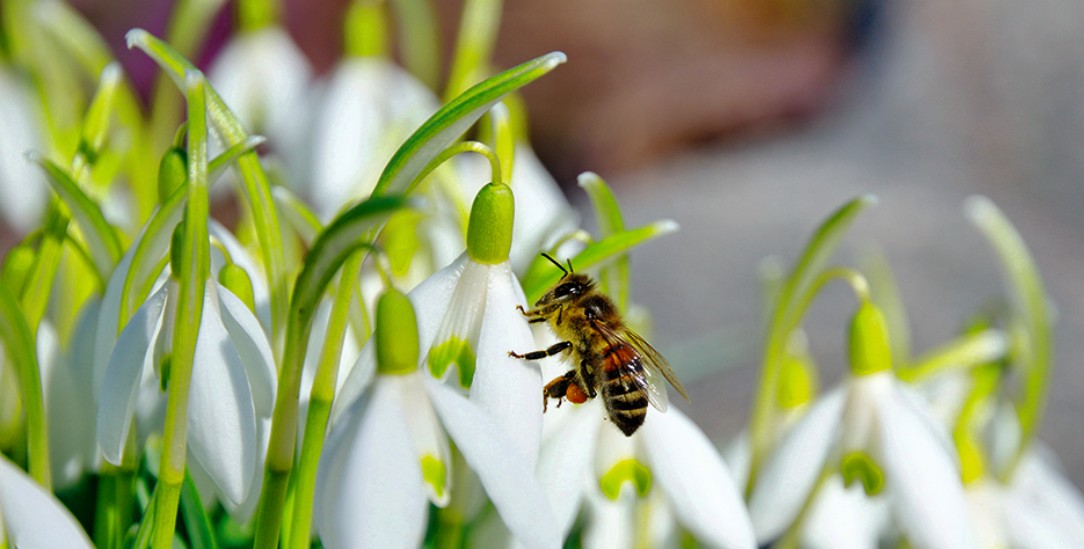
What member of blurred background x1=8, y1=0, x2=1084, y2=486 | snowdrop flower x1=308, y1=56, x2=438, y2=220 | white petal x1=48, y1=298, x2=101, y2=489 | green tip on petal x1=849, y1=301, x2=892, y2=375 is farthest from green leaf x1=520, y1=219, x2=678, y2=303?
blurred background x1=8, y1=0, x2=1084, y2=486

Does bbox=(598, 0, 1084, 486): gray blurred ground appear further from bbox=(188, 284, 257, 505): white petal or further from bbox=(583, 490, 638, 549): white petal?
bbox=(188, 284, 257, 505): white petal

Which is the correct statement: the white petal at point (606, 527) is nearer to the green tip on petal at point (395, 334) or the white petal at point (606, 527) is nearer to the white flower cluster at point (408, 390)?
Answer: the white flower cluster at point (408, 390)

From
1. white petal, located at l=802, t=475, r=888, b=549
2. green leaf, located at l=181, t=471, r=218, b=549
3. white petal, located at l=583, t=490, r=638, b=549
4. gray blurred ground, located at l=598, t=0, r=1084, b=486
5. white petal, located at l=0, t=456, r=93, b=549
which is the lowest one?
gray blurred ground, located at l=598, t=0, r=1084, b=486

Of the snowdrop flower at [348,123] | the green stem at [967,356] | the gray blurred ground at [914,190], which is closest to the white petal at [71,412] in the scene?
the snowdrop flower at [348,123]

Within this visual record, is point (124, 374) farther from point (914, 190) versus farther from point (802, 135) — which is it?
point (802, 135)

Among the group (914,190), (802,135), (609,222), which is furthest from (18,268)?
(802,135)

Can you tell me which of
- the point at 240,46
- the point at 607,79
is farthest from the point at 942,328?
the point at 240,46

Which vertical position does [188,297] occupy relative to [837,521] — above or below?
above
